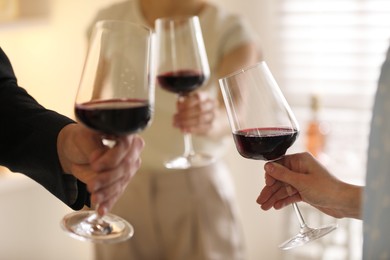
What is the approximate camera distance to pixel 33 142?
140 centimetres

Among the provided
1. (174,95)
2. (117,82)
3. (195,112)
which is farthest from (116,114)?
(174,95)

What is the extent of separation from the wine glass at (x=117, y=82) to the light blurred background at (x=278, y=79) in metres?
1.37

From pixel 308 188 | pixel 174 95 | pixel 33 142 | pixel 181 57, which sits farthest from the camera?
pixel 174 95

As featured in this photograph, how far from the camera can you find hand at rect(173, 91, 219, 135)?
213 centimetres

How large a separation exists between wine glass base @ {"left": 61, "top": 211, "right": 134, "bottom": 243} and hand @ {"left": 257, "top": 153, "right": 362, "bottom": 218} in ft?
0.80

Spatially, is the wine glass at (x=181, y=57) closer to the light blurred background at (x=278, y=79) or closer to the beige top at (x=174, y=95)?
the beige top at (x=174, y=95)

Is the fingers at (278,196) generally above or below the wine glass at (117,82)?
below

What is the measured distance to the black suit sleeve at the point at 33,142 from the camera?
1.39 m

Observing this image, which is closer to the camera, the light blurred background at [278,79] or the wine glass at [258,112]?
the wine glass at [258,112]

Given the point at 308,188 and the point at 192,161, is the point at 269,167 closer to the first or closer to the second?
the point at 308,188

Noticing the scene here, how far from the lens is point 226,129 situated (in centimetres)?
238

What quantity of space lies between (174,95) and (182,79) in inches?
14.4

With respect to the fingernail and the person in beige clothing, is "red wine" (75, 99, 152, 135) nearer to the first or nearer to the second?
the fingernail

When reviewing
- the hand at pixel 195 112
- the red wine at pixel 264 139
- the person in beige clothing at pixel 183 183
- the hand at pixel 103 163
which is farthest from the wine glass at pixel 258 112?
the person in beige clothing at pixel 183 183
